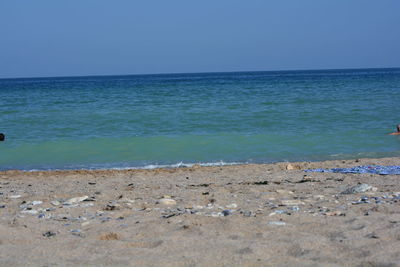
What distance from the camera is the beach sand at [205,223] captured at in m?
3.52

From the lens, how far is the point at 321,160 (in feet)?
33.2

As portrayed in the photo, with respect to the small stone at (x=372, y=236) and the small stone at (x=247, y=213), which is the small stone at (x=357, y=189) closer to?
the small stone at (x=247, y=213)

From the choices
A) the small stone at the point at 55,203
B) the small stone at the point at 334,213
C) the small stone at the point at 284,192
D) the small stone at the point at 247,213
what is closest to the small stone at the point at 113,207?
the small stone at the point at 55,203

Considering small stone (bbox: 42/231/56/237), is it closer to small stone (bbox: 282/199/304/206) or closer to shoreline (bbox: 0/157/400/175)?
small stone (bbox: 282/199/304/206)

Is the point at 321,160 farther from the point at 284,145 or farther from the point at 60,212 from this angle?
the point at 60,212

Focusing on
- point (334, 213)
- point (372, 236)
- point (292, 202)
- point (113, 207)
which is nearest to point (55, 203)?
point (113, 207)

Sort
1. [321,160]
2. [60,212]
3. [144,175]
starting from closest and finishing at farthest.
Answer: [60,212] < [144,175] < [321,160]

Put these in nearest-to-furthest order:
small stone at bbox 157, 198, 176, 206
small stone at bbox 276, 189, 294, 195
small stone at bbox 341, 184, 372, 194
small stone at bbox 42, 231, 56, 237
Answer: small stone at bbox 42, 231, 56, 237 < small stone at bbox 157, 198, 176, 206 < small stone at bbox 341, 184, 372, 194 < small stone at bbox 276, 189, 294, 195

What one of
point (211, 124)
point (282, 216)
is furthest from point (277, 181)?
point (211, 124)

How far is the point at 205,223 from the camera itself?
4422mm

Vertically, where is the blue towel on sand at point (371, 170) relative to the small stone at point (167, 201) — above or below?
below

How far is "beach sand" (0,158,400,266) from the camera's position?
138 inches

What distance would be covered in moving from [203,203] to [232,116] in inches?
493

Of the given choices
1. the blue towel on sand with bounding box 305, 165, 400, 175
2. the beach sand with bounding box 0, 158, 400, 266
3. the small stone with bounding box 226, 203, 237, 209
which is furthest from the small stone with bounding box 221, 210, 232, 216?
the blue towel on sand with bounding box 305, 165, 400, 175
